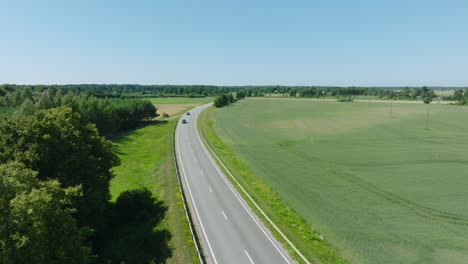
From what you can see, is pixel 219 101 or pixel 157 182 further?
pixel 219 101

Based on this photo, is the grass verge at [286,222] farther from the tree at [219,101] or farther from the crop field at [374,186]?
the tree at [219,101]

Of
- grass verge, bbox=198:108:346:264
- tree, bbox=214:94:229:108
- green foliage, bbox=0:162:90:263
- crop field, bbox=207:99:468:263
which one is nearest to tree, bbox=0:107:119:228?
green foliage, bbox=0:162:90:263

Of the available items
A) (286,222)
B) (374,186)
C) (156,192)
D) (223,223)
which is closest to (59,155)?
(156,192)

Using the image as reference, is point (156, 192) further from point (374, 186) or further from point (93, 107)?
point (93, 107)

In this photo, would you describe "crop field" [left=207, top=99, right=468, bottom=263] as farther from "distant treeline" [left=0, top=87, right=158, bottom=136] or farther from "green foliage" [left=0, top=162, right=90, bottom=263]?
"distant treeline" [left=0, top=87, right=158, bottom=136]

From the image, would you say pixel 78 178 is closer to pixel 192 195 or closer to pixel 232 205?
pixel 192 195

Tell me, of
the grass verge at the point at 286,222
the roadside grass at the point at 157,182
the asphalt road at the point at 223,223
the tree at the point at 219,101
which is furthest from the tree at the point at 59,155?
the tree at the point at 219,101

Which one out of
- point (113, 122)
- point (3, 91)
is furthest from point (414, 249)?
point (3, 91)
